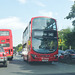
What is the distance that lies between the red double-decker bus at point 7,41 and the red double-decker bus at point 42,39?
9327mm

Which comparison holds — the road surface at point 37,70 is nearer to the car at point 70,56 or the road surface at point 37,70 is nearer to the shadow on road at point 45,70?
the shadow on road at point 45,70

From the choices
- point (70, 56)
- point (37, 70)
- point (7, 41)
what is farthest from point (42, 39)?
point (7, 41)

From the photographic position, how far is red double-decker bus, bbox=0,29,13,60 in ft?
87.7

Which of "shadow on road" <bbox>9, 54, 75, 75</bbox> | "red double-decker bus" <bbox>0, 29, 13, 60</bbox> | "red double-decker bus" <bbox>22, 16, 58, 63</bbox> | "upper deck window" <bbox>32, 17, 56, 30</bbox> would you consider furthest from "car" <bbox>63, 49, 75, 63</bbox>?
"red double-decker bus" <bbox>0, 29, 13, 60</bbox>

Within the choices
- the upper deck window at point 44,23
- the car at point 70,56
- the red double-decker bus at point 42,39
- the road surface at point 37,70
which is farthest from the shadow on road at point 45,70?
the car at point 70,56

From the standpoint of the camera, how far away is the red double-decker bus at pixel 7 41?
26734 millimetres

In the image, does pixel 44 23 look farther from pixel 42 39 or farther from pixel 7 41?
pixel 7 41

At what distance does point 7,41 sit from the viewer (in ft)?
88.5

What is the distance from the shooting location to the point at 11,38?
27.1m

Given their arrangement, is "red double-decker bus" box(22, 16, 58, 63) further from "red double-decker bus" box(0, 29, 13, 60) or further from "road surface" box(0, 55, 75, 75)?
"red double-decker bus" box(0, 29, 13, 60)

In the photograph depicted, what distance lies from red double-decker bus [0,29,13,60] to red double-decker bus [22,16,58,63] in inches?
367

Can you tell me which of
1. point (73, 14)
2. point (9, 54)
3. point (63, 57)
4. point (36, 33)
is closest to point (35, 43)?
point (36, 33)

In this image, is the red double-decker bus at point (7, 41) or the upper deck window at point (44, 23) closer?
the upper deck window at point (44, 23)

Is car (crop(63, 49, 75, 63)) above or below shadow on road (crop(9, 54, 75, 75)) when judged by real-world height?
above
